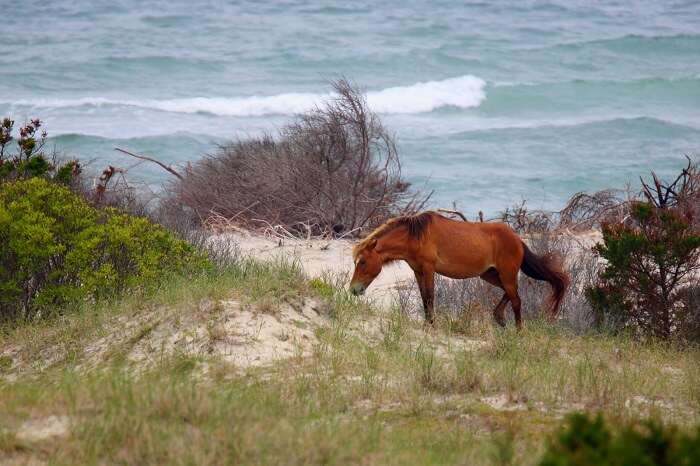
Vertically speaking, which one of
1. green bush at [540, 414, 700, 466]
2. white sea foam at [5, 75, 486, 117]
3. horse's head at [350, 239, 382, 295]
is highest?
green bush at [540, 414, 700, 466]

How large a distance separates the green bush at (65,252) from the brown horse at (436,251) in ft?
5.32

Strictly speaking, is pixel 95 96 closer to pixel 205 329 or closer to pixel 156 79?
pixel 156 79

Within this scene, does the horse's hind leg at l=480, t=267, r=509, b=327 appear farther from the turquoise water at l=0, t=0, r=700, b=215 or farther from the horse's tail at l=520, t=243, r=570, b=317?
the turquoise water at l=0, t=0, r=700, b=215

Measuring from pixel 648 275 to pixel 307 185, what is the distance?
20.5ft

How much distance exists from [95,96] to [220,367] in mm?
28280

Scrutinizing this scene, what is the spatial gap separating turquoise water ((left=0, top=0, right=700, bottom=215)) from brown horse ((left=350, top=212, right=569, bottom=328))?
13.0m

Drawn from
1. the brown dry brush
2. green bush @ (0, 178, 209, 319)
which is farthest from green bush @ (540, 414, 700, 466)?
the brown dry brush

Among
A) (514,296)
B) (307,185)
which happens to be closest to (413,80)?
(307,185)

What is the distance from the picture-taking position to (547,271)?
33.6 ft

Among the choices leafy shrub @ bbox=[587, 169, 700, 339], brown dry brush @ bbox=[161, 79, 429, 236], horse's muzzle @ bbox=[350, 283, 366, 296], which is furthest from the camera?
brown dry brush @ bbox=[161, 79, 429, 236]

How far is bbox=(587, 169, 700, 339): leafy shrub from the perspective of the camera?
10.3m

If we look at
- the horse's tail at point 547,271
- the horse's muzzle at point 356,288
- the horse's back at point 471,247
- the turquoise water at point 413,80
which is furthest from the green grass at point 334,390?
the turquoise water at point 413,80

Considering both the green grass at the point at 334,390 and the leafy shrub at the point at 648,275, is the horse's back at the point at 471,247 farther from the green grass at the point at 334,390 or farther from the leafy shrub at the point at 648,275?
the leafy shrub at the point at 648,275

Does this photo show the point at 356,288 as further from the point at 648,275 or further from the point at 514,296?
the point at 648,275
